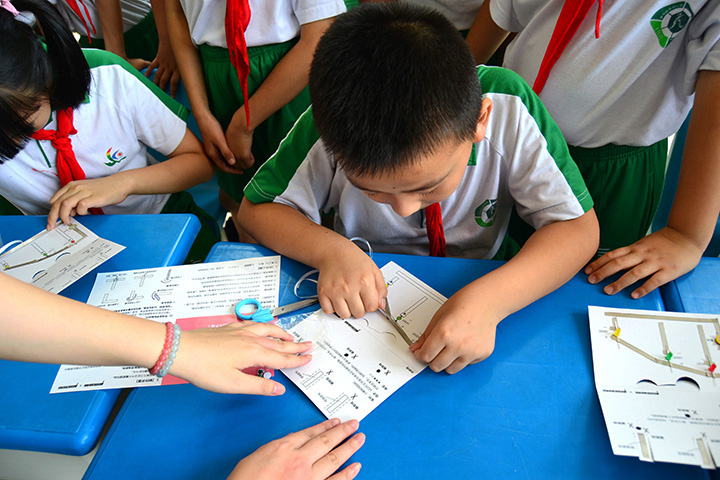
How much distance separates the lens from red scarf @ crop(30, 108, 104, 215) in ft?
3.36

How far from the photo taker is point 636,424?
0.56 m

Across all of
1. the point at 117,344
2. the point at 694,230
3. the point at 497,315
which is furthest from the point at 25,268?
the point at 694,230

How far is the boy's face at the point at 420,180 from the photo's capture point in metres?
0.63

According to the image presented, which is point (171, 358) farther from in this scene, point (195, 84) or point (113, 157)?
point (195, 84)

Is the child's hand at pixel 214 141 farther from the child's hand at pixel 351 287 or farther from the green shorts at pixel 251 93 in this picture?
the child's hand at pixel 351 287

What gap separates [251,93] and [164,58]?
48cm

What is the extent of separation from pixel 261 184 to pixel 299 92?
20.0 inches

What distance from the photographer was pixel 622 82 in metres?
0.92

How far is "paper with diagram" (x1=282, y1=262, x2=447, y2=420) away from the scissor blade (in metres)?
0.03

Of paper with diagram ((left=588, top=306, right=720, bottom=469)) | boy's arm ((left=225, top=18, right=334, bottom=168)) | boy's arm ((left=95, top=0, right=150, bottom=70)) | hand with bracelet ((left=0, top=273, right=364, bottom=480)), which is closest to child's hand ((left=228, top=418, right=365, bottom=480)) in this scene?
hand with bracelet ((left=0, top=273, right=364, bottom=480))

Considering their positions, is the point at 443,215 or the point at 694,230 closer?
the point at 694,230

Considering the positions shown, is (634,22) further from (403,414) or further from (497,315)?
(403,414)

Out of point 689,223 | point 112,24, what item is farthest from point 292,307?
point 112,24

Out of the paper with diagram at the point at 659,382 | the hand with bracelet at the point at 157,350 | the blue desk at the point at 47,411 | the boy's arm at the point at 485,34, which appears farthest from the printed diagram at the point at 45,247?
the boy's arm at the point at 485,34
